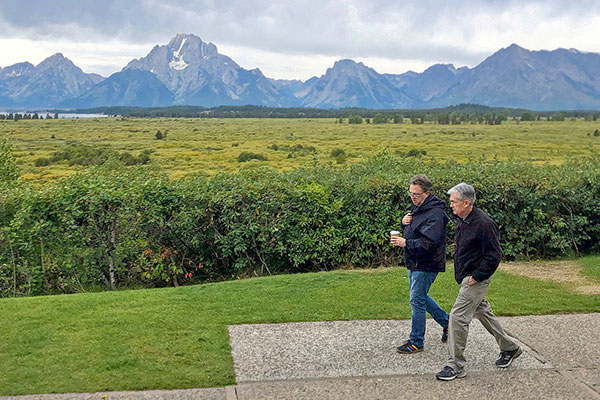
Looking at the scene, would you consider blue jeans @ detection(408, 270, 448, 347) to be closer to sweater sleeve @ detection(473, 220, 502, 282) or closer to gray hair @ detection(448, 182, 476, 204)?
sweater sleeve @ detection(473, 220, 502, 282)

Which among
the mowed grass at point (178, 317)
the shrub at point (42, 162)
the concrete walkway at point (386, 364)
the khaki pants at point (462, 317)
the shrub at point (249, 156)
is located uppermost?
the khaki pants at point (462, 317)

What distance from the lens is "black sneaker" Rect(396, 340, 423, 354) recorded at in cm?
659

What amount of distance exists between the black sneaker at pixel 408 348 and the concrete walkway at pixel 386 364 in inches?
3.0

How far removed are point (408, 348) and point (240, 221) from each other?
519 cm

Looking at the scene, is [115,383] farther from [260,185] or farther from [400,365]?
[260,185]

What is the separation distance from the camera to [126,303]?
328 inches

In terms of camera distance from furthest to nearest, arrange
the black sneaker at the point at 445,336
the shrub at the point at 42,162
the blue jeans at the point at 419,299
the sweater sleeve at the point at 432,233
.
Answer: the shrub at the point at 42,162 → the black sneaker at the point at 445,336 → the blue jeans at the point at 419,299 → the sweater sleeve at the point at 432,233

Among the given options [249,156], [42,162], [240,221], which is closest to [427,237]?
[240,221]

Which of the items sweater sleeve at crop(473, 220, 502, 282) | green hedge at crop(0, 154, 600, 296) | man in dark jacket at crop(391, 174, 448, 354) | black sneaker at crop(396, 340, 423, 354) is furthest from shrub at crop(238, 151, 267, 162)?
sweater sleeve at crop(473, 220, 502, 282)

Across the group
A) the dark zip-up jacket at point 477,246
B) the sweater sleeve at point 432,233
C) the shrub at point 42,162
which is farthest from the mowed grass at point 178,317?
the shrub at point 42,162

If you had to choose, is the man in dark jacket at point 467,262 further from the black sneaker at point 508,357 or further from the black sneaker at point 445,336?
the black sneaker at point 445,336

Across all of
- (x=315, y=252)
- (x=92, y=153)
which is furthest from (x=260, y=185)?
(x=92, y=153)

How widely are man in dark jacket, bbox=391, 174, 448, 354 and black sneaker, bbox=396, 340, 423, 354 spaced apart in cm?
24

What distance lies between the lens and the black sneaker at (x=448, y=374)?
5906 millimetres
